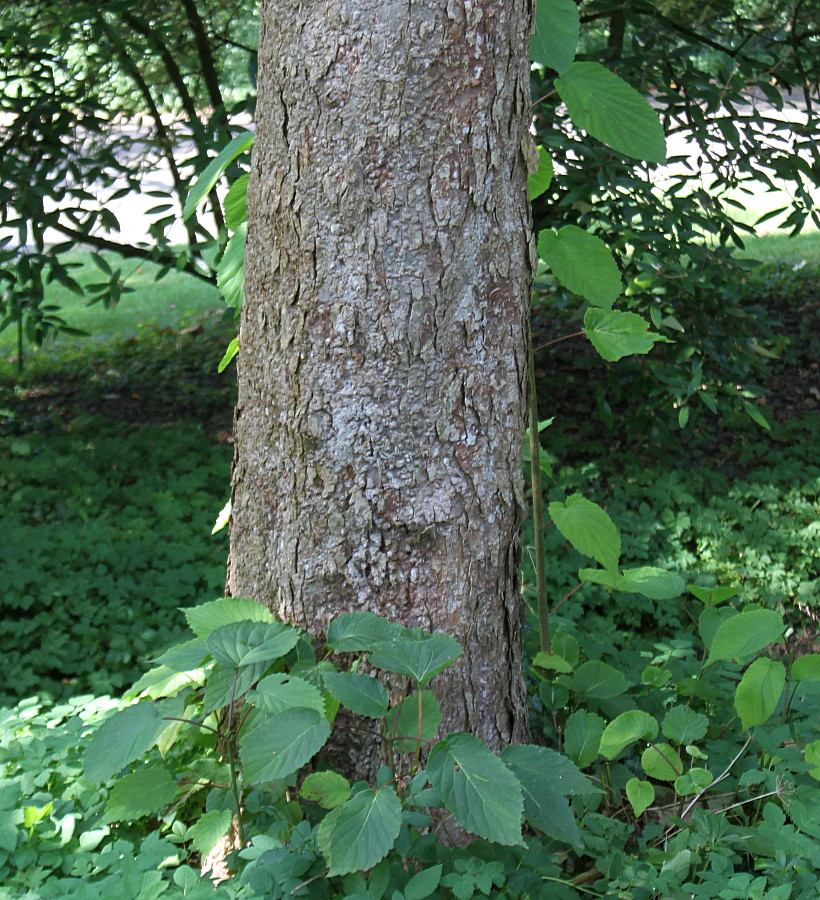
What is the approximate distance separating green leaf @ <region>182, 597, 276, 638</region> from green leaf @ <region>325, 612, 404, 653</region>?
7.6 inches

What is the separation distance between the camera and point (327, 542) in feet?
5.82

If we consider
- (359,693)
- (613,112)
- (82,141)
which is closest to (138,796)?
(359,693)

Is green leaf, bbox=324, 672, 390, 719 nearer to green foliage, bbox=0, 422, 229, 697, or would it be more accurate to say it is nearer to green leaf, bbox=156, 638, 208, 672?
green leaf, bbox=156, 638, 208, 672

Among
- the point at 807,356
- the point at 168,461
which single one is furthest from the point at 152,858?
the point at 807,356

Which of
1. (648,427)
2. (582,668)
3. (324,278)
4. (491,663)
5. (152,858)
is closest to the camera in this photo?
(152,858)

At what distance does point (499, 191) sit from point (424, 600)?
2.76ft

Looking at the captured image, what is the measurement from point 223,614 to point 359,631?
313 millimetres

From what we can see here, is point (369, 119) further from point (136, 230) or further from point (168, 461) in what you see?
point (136, 230)

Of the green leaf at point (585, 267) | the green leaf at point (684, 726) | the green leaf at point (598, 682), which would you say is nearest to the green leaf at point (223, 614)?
the green leaf at point (598, 682)

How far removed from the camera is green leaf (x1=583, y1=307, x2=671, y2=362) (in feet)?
6.31

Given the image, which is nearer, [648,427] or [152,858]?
[152,858]

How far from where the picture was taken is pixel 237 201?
2.10 meters

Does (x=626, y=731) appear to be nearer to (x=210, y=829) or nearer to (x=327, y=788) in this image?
(x=327, y=788)

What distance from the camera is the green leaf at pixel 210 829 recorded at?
1.56 m
